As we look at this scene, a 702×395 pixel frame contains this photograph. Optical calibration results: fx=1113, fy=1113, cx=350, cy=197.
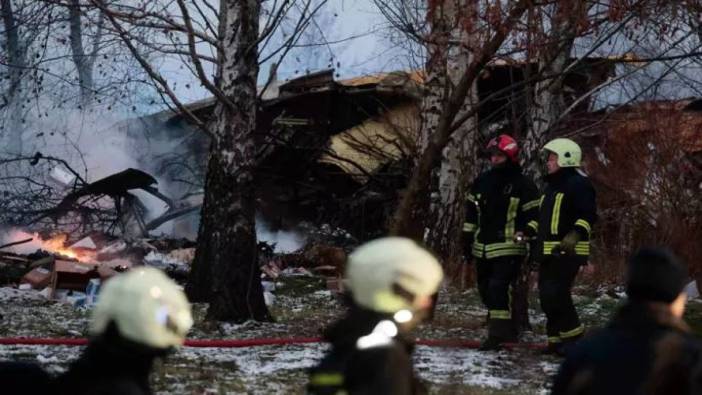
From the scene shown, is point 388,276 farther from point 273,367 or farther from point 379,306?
point 273,367

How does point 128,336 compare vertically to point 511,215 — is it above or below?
below

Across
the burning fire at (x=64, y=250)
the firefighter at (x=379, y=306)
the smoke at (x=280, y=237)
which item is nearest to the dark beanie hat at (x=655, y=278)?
the firefighter at (x=379, y=306)

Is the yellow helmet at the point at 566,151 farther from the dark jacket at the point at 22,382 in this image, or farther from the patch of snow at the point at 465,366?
the dark jacket at the point at 22,382

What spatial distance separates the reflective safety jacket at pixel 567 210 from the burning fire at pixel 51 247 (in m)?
9.02

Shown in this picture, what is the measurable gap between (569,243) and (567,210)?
27cm

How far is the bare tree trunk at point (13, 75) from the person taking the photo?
44.6ft

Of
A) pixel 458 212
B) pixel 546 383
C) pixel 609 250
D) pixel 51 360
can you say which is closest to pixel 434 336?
pixel 546 383

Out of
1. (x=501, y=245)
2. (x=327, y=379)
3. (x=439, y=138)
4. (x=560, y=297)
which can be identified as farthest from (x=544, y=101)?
(x=327, y=379)

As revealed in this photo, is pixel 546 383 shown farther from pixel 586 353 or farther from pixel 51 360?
pixel 586 353

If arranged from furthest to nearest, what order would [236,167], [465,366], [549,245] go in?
1. [236,167]
2. [549,245]
3. [465,366]

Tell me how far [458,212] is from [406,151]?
173 inches

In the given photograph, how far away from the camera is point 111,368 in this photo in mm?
3199

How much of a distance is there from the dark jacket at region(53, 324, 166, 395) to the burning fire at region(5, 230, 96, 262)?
12968 mm

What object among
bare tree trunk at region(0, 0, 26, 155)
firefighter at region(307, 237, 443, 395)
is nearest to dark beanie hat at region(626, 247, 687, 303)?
firefighter at region(307, 237, 443, 395)
